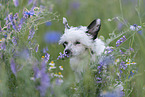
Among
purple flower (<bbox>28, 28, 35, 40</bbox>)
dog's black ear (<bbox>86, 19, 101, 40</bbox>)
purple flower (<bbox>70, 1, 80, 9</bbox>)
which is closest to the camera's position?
purple flower (<bbox>28, 28, 35, 40</bbox>)

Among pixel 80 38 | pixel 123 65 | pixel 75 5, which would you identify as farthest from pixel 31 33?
pixel 75 5

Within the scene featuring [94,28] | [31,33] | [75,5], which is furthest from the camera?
[75,5]

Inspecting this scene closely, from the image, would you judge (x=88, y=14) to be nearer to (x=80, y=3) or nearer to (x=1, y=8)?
(x=80, y=3)

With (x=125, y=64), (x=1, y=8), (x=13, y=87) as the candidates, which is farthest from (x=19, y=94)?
(x=1, y=8)

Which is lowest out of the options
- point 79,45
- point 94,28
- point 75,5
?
point 79,45

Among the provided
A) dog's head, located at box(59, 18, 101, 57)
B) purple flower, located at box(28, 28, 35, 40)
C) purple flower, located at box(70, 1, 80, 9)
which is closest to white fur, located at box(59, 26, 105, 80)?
dog's head, located at box(59, 18, 101, 57)

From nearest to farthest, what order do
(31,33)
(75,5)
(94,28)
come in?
(31,33), (94,28), (75,5)

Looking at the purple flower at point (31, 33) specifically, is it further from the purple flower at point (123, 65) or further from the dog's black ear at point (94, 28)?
the purple flower at point (123, 65)

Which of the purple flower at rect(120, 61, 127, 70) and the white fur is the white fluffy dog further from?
the purple flower at rect(120, 61, 127, 70)

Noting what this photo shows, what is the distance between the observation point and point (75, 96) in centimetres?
186

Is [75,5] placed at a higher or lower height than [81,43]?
higher

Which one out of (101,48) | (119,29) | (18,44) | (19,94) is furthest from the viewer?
(119,29)

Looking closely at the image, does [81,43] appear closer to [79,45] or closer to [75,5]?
[79,45]

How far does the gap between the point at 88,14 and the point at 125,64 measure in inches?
114
